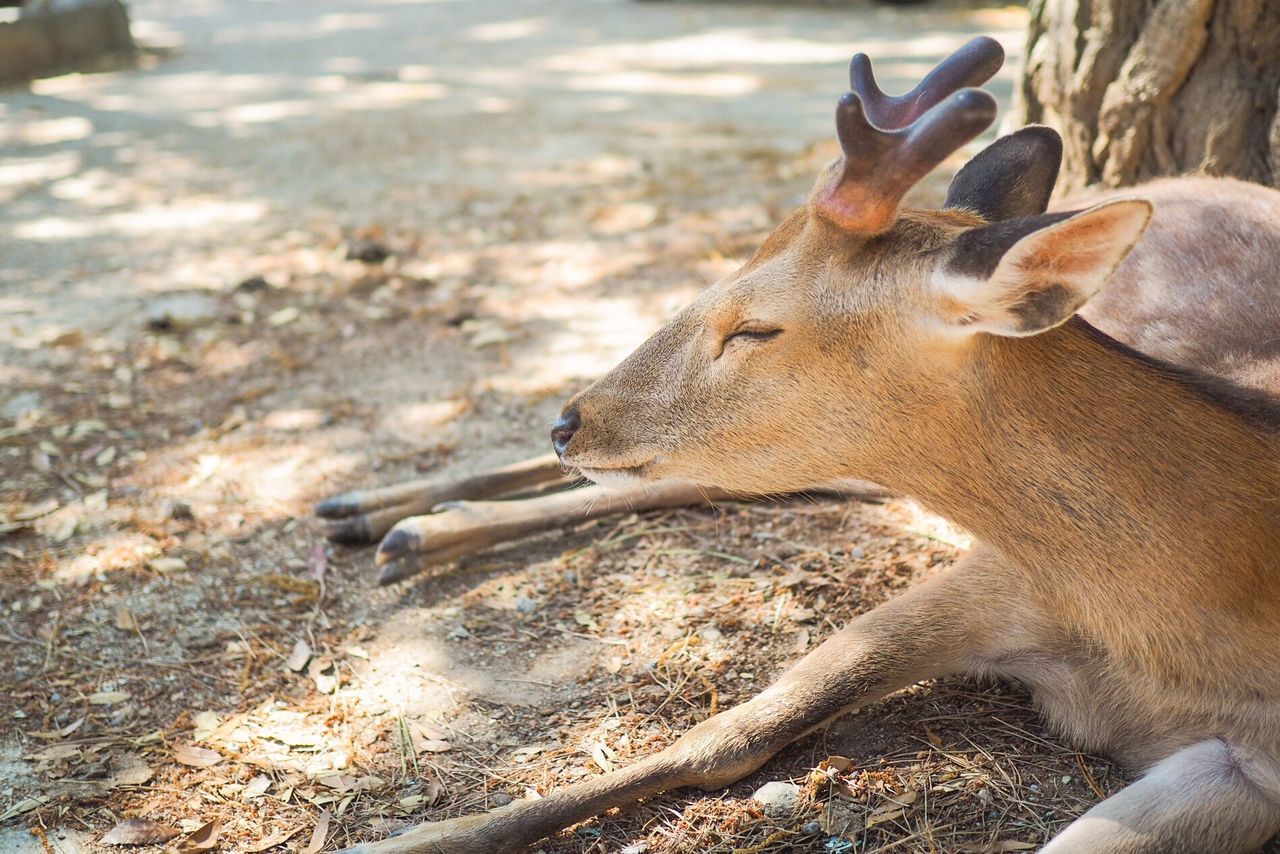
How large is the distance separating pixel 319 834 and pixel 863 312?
62.6 inches

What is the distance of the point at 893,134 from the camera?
213cm

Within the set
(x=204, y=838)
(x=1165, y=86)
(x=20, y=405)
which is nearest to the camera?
(x=204, y=838)

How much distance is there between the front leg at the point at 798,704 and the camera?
2443mm

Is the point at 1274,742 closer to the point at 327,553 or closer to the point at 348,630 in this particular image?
the point at 348,630

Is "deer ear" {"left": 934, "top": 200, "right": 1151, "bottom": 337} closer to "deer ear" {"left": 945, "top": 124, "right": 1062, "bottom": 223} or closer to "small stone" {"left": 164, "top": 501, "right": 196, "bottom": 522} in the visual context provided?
"deer ear" {"left": 945, "top": 124, "right": 1062, "bottom": 223}

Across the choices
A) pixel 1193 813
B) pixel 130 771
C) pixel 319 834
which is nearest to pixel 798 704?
pixel 1193 813

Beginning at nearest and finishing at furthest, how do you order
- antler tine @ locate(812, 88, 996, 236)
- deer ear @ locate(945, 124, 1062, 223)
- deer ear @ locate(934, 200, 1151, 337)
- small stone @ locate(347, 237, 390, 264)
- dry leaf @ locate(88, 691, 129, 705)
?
deer ear @ locate(934, 200, 1151, 337) → antler tine @ locate(812, 88, 996, 236) → deer ear @ locate(945, 124, 1062, 223) → dry leaf @ locate(88, 691, 129, 705) → small stone @ locate(347, 237, 390, 264)

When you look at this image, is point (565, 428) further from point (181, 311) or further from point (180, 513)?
point (181, 311)

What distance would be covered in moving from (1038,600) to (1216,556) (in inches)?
16.5

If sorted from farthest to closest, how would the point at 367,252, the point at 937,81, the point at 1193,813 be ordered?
the point at 367,252, the point at 937,81, the point at 1193,813

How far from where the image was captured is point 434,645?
314 cm

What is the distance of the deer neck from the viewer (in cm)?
226

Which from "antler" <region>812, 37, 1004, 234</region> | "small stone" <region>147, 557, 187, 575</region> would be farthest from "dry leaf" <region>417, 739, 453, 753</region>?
"antler" <region>812, 37, 1004, 234</region>

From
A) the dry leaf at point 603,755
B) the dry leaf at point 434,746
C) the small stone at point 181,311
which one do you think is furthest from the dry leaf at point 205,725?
the small stone at point 181,311
